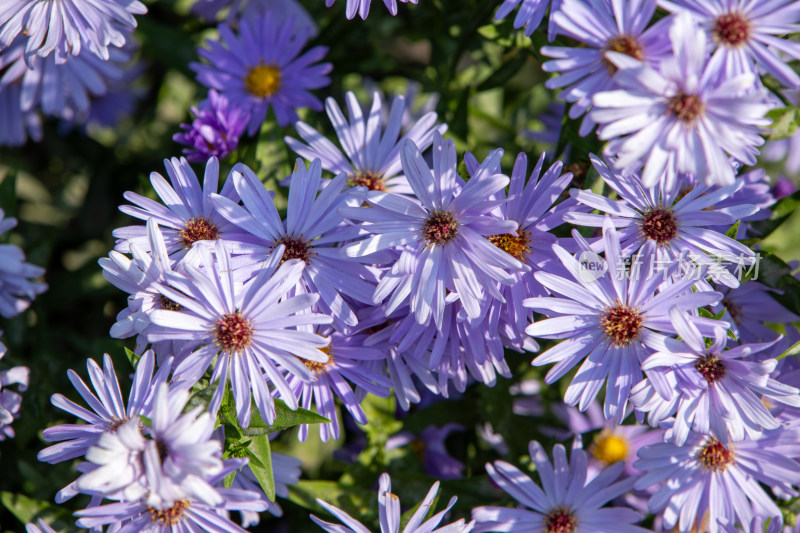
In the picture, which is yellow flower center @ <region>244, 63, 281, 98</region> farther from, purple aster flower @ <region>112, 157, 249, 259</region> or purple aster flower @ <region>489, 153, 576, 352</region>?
purple aster flower @ <region>489, 153, 576, 352</region>

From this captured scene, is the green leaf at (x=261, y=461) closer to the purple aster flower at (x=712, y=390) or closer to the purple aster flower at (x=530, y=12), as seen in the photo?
the purple aster flower at (x=712, y=390)

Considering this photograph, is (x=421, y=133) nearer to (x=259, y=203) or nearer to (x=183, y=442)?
(x=259, y=203)

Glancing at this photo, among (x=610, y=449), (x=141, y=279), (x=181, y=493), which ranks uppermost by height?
(x=610, y=449)

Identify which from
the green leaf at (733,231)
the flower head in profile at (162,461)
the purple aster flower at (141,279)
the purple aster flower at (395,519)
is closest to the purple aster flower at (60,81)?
the purple aster flower at (141,279)

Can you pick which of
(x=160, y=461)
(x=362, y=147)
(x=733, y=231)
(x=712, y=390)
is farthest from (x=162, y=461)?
(x=733, y=231)

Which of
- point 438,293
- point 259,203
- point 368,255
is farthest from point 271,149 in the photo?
point 438,293

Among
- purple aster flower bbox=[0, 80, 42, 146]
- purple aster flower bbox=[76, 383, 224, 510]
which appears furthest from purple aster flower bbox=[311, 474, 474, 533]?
purple aster flower bbox=[0, 80, 42, 146]

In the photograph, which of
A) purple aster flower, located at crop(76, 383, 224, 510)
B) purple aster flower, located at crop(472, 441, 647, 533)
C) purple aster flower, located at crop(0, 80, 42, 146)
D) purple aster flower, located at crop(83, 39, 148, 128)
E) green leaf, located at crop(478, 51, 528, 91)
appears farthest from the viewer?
purple aster flower, located at crop(83, 39, 148, 128)

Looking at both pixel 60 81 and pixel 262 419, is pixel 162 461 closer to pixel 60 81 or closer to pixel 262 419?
pixel 262 419
